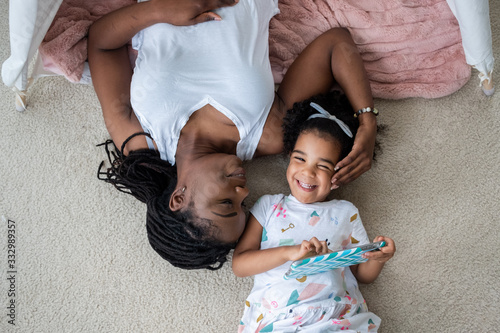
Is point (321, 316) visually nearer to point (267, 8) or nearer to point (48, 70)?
point (267, 8)

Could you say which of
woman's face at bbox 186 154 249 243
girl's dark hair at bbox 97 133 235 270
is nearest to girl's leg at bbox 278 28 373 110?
woman's face at bbox 186 154 249 243

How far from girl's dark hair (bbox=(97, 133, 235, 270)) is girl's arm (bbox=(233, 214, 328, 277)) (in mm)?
42

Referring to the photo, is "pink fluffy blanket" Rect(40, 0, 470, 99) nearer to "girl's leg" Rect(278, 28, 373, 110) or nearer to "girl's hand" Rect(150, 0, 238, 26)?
"girl's leg" Rect(278, 28, 373, 110)

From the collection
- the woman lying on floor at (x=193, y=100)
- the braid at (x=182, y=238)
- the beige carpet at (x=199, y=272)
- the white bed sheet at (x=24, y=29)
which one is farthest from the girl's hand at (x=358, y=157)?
the white bed sheet at (x=24, y=29)

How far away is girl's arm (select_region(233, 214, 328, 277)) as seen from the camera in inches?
38.5

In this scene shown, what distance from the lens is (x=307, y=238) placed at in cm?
112

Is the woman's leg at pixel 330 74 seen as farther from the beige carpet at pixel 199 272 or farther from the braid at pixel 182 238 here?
the braid at pixel 182 238

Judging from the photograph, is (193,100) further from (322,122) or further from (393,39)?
(393,39)

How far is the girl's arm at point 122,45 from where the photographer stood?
115cm

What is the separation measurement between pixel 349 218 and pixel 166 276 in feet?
1.61

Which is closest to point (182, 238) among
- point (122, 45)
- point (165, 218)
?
point (165, 218)

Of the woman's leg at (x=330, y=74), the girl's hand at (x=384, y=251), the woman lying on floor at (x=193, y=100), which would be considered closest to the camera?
the girl's hand at (x=384, y=251)

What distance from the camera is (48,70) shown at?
1287 mm

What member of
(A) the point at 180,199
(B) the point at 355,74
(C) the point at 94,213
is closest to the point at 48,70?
(C) the point at 94,213
